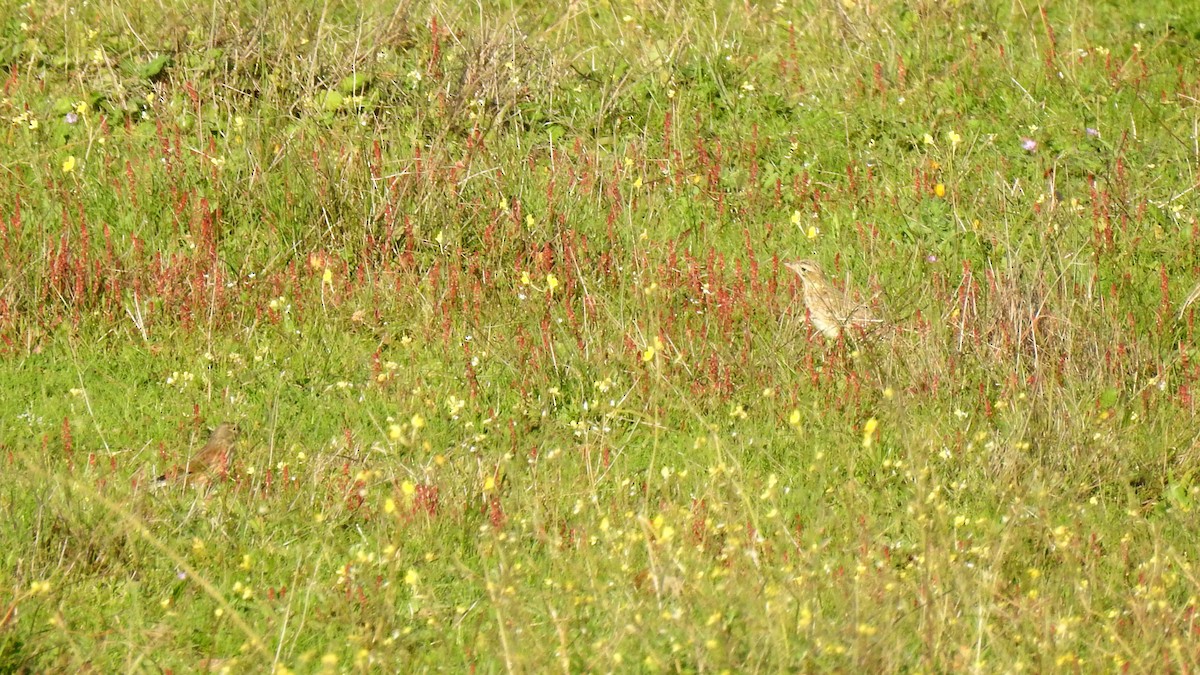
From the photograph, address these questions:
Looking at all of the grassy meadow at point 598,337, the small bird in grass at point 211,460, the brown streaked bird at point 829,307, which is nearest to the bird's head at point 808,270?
the brown streaked bird at point 829,307

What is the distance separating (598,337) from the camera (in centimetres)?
616

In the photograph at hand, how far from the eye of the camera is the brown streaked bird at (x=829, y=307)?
628 centimetres

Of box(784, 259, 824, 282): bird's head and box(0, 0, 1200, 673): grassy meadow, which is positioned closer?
box(0, 0, 1200, 673): grassy meadow

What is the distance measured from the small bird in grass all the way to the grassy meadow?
66mm

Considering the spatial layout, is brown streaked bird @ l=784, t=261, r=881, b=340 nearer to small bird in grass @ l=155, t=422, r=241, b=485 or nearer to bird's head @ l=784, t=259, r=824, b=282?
bird's head @ l=784, t=259, r=824, b=282

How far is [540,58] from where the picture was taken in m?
8.46

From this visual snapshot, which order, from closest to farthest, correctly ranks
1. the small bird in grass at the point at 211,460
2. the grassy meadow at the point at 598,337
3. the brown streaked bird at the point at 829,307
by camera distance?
the grassy meadow at the point at 598,337 → the small bird in grass at the point at 211,460 → the brown streaked bird at the point at 829,307

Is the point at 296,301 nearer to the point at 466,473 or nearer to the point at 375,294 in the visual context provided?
the point at 375,294

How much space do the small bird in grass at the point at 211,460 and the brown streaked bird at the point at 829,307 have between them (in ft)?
7.78

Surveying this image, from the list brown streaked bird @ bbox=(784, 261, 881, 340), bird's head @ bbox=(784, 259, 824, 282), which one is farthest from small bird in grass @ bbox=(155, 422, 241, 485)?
bird's head @ bbox=(784, 259, 824, 282)

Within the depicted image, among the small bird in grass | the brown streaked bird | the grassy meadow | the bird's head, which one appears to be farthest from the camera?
the bird's head

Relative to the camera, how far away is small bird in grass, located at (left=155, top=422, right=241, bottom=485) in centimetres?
516

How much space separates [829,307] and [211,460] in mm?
2559

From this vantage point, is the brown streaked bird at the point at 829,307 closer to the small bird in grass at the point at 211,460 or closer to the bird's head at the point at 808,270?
the bird's head at the point at 808,270
